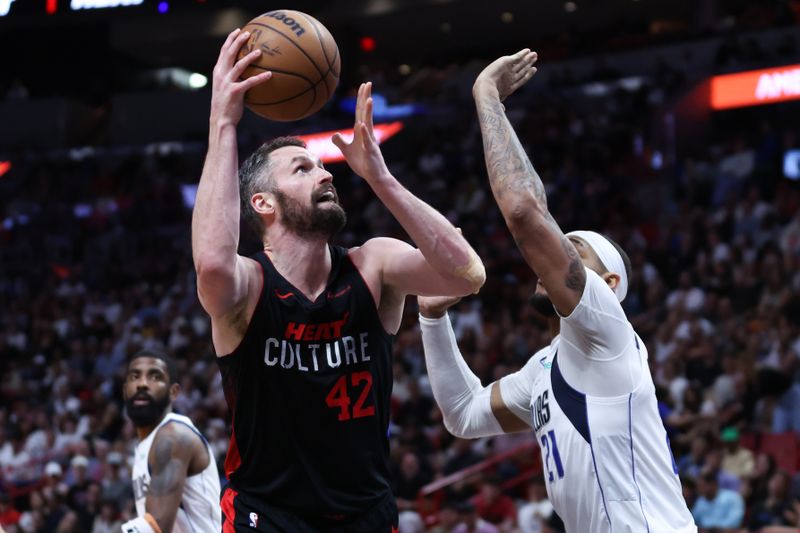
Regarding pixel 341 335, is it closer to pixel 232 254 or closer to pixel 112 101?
pixel 232 254

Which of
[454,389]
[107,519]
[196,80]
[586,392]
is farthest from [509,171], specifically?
[196,80]

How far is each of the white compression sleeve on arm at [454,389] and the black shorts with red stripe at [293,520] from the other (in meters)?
0.99

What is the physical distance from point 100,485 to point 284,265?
30.4 feet

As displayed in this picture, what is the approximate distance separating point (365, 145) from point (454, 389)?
152 centimetres

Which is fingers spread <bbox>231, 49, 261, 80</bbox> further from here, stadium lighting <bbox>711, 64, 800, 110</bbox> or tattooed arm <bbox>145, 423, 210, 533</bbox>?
stadium lighting <bbox>711, 64, 800, 110</bbox>

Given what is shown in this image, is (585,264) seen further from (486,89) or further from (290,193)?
(290,193)

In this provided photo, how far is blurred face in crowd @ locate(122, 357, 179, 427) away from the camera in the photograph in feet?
19.3

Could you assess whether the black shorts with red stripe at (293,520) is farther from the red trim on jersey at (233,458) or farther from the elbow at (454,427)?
the elbow at (454,427)

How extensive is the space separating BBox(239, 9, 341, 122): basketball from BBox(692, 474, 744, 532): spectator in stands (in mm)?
6055

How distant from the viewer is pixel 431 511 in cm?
1030

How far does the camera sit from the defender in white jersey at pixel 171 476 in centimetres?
536

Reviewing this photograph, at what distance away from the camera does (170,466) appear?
546 cm

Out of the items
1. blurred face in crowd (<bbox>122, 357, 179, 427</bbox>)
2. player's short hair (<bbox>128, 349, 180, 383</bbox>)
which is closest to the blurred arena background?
player's short hair (<bbox>128, 349, 180, 383</bbox>)

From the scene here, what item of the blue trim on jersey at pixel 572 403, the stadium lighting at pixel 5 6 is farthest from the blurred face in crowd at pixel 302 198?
the stadium lighting at pixel 5 6
